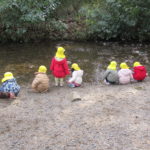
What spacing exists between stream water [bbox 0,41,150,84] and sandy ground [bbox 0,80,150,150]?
162 centimetres

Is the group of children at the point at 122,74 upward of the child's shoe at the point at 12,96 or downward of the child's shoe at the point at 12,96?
upward

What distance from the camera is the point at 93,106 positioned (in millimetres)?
7117

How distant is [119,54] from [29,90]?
458cm

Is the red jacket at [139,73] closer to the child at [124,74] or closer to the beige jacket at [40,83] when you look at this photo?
the child at [124,74]

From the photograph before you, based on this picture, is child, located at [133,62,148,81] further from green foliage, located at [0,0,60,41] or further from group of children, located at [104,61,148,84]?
green foliage, located at [0,0,60,41]

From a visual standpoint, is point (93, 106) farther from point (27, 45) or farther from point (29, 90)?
point (27, 45)

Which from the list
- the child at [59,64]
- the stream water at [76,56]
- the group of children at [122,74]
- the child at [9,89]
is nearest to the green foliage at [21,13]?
the stream water at [76,56]

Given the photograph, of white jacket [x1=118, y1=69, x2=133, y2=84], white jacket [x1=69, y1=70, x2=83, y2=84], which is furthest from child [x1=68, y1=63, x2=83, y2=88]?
white jacket [x1=118, y1=69, x2=133, y2=84]

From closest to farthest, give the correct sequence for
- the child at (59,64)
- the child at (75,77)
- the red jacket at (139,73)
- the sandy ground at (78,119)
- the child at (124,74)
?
the sandy ground at (78,119) → the child at (59,64) → the child at (75,77) → the child at (124,74) → the red jacket at (139,73)

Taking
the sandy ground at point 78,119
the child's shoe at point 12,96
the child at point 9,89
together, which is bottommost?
the sandy ground at point 78,119

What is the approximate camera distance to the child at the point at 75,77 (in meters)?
8.48

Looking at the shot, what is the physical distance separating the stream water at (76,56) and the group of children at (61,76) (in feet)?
2.57

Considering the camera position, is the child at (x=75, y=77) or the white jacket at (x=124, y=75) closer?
the child at (x=75, y=77)

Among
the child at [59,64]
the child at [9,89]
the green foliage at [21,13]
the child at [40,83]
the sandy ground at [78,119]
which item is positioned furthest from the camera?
the green foliage at [21,13]
